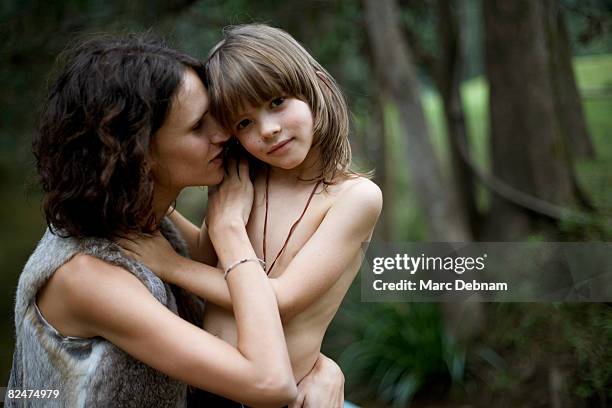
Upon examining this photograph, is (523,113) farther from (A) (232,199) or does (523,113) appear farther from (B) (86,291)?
(B) (86,291)

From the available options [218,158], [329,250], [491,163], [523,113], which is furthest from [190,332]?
[491,163]

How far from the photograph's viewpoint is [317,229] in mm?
2029

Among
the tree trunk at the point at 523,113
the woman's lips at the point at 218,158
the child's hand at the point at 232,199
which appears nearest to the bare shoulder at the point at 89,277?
the child's hand at the point at 232,199

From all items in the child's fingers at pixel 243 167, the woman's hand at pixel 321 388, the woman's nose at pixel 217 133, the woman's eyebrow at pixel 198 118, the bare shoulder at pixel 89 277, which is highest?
the woman's eyebrow at pixel 198 118

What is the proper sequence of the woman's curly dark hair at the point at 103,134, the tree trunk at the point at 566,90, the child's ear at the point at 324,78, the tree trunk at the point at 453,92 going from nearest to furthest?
the woman's curly dark hair at the point at 103,134
the child's ear at the point at 324,78
the tree trunk at the point at 566,90
the tree trunk at the point at 453,92

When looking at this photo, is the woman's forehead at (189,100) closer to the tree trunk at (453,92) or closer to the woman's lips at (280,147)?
the woman's lips at (280,147)

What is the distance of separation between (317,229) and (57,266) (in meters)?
0.69

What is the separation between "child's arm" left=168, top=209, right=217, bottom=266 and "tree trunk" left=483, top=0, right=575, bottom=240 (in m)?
2.97

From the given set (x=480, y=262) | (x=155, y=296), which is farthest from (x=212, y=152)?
(x=480, y=262)

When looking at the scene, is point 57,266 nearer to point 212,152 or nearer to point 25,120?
point 212,152

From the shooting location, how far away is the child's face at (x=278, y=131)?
2.01 meters

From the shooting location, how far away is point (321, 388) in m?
2.05

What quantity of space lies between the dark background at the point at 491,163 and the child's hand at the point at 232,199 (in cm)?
210

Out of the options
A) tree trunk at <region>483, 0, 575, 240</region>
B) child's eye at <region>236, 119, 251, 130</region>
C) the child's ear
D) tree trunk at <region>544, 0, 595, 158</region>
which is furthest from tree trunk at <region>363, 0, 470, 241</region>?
child's eye at <region>236, 119, 251, 130</region>
